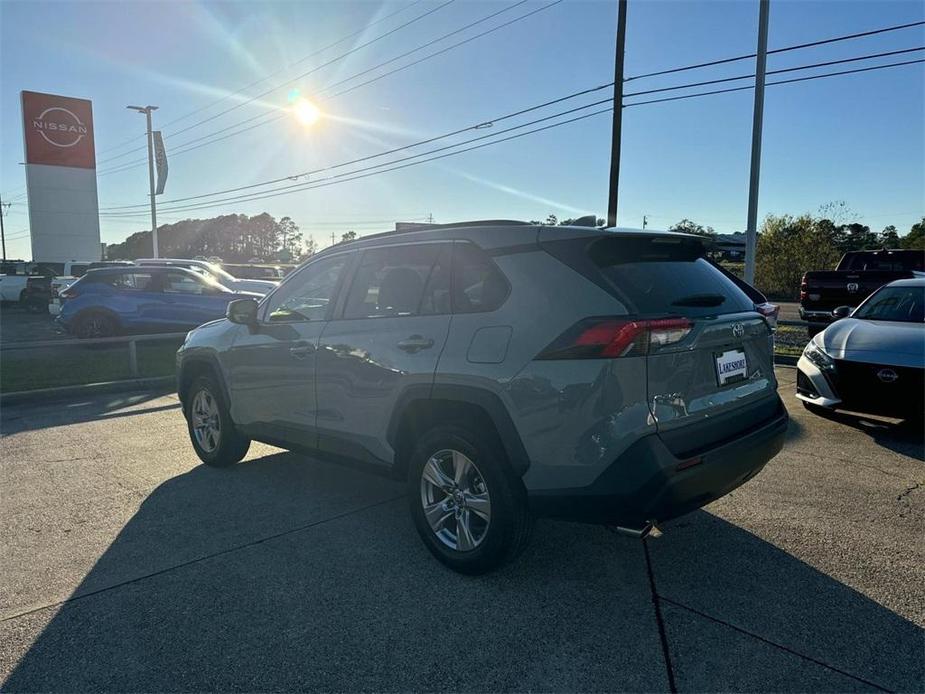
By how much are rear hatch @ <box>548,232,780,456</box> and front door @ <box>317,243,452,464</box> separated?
0.83 m

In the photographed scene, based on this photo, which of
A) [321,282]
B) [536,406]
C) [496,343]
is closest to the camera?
[536,406]

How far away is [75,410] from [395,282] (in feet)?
19.1

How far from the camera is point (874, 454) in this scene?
532 centimetres

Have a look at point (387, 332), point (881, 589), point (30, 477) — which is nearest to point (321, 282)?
point (387, 332)

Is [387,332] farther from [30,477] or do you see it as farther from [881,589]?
[30,477]

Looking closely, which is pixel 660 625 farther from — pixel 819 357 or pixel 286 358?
pixel 819 357

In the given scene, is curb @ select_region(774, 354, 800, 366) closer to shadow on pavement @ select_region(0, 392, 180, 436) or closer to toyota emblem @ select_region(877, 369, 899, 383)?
toyota emblem @ select_region(877, 369, 899, 383)

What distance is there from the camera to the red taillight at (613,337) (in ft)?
8.79

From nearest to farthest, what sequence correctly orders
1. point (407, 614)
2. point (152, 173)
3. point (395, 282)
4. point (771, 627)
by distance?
point (771, 627)
point (407, 614)
point (395, 282)
point (152, 173)

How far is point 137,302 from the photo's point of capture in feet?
41.7

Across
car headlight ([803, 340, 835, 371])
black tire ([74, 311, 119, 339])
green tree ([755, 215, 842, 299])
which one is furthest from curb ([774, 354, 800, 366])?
green tree ([755, 215, 842, 299])

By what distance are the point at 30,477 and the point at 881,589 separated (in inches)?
233

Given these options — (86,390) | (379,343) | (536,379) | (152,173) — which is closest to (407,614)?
(536,379)

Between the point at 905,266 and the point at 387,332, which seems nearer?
the point at 387,332
